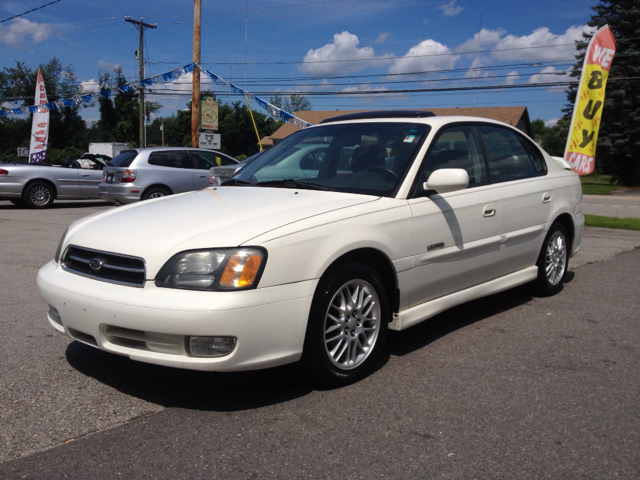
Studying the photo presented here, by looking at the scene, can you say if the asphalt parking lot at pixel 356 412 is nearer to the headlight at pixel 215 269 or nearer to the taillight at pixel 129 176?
the headlight at pixel 215 269

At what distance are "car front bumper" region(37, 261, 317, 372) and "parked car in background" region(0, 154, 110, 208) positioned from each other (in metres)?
12.8

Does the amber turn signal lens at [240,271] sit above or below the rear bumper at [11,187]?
above

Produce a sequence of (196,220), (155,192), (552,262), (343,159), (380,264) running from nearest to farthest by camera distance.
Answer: (196,220), (380,264), (343,159), (552,262), (155,192)

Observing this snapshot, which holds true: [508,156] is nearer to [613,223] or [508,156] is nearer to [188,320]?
[188,320]

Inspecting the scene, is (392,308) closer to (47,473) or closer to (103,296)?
A: (103,296)

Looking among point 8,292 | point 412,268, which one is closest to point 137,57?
point 8,292

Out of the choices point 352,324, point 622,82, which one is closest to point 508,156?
point 352,324

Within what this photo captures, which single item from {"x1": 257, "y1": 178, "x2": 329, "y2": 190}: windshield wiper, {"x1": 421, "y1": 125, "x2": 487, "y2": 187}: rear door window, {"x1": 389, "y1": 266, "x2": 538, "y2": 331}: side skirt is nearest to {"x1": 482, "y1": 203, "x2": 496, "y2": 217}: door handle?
{"x1": 421, "y1": 125, "x2": 487, "y2": 187}: rear door window

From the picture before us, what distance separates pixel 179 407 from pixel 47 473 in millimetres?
801

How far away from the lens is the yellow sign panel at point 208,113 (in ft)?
58.1

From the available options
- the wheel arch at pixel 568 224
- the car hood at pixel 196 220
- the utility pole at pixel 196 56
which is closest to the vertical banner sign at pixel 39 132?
the utility pole at pixel 196 56

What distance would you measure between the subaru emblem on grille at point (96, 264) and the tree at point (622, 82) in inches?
1416

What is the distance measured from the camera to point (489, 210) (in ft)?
15.0

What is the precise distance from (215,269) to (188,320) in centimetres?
29
